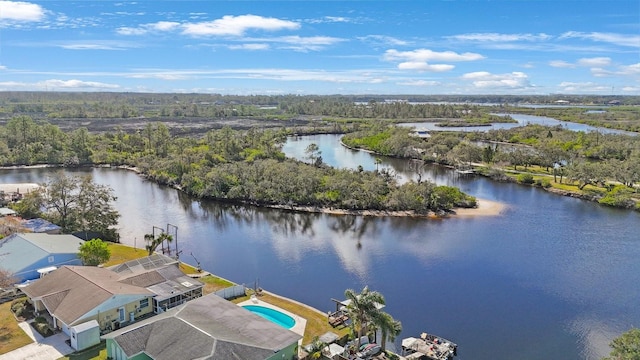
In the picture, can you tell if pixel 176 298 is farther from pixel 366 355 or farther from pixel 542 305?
pixel 542 305

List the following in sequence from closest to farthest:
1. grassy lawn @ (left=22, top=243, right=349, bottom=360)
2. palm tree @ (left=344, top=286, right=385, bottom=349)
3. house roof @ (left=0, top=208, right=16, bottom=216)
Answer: palm tree @ (left=344, top=286, right=385, bottom=349), grassy lawn @ (left=22, top=243, right=349, bottom=360), house roof @ (left=0, top=208, right=16, bottom=216)

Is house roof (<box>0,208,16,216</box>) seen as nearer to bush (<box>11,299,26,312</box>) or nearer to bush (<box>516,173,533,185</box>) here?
bush (<box>11,299,26,312</box>)

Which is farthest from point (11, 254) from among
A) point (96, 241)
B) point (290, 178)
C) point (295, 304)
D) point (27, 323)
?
point (290, 178)

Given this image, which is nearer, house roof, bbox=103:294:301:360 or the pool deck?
house roof, bbox=103:294:301:360

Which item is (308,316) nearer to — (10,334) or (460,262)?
(10,334)

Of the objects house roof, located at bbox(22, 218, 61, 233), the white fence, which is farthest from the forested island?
the white fence

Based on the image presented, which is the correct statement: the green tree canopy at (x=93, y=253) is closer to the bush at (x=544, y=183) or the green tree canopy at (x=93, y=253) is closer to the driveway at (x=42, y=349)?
the driveway at (x=42, y=349)

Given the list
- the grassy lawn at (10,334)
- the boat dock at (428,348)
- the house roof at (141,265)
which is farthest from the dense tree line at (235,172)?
the grassy lawn at (10,334)
